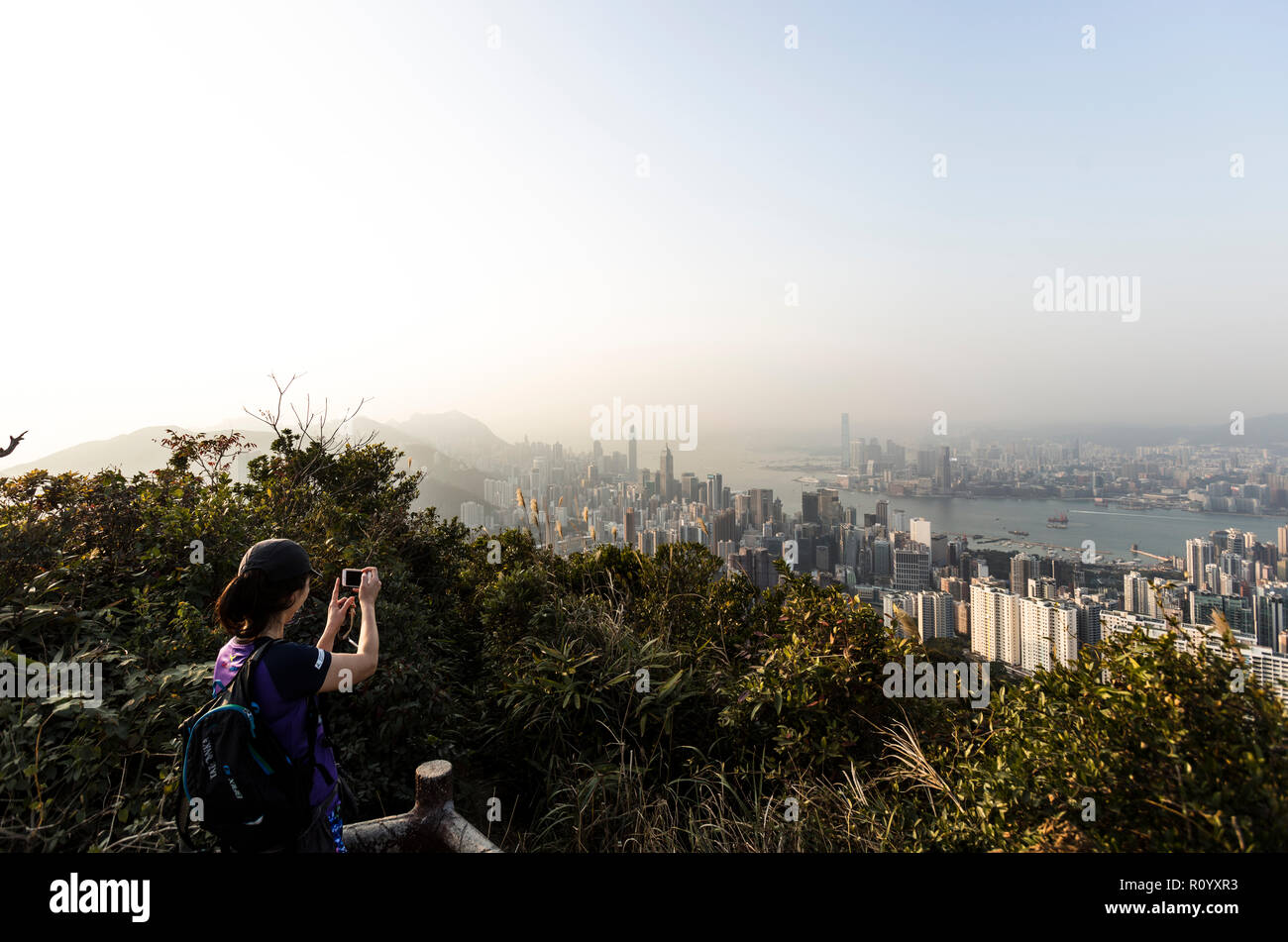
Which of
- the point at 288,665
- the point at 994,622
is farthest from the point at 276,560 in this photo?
the point at 994,622

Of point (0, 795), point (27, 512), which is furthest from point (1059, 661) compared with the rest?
point (27, 512)

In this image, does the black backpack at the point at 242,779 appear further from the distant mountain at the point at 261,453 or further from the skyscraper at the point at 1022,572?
the skyscraper at the point at 1022,572

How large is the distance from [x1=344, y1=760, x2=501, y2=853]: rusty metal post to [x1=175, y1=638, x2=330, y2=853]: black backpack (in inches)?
47.4

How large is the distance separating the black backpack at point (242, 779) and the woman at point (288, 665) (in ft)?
0.13

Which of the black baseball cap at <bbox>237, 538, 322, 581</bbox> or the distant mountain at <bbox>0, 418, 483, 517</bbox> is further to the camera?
the distant mountain at <bbox>0, 418, 483, 517</bbox>

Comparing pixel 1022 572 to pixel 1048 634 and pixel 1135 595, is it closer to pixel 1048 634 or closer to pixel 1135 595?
pixel 1135 595

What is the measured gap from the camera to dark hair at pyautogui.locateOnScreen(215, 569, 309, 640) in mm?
1743

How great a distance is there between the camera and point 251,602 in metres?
1.76

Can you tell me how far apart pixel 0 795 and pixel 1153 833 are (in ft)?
14.0

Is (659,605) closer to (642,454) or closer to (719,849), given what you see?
(719,849)

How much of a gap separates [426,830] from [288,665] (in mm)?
1623

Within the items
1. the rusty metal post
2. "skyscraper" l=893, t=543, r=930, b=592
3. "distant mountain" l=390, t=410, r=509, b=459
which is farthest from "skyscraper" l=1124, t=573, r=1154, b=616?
"distant mountain" l=390, t=410, r=509, b=459

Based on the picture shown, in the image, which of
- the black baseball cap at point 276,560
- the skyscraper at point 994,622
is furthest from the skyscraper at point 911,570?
the black baseball cap at point 276,560

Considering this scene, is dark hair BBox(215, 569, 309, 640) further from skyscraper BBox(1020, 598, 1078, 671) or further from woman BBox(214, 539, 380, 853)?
skyscraper BBox(1020, 598, 1078, 671)
